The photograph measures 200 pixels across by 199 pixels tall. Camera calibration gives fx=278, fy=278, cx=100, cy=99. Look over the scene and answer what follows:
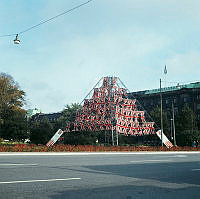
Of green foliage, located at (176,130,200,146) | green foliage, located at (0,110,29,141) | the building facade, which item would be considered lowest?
green foliage, located at (176,130,200,146)

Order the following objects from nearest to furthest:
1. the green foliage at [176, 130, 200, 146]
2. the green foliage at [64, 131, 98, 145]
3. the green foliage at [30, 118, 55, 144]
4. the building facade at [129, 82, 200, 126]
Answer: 1. the green foliage at [64, 131, 98, 145]
2. the green foliage at [176, 130, 200, 146]
3. the green foliage at [30, 118, 55, 144]
4. the building facade at [129, 82, 200, 126]

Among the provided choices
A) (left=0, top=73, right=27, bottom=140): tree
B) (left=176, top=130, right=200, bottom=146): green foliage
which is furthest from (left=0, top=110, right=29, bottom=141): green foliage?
(left=176, top=130, right=200, bottom=146): green foliage

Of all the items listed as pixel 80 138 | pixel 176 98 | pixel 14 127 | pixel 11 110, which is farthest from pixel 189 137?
pixel 176 98

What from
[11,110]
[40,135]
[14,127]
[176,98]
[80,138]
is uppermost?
[176,98]

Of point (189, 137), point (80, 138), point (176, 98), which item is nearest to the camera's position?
point (80, 138)

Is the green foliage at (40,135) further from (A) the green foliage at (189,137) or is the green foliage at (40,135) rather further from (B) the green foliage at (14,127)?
(A) the green foliage at (189,137)

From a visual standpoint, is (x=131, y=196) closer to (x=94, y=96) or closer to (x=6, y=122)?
(x=94, y=96)

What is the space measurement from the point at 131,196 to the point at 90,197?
913 mm

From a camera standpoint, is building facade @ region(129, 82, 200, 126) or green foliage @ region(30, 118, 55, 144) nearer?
green foliage @ region(30, 118, 55, 144)

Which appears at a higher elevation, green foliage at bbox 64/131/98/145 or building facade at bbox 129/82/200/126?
building facade at bbox 129/82/200/126

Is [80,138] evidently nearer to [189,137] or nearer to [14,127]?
Result: [14,127]

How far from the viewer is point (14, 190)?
6023mm

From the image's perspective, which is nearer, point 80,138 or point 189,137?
point 80,138

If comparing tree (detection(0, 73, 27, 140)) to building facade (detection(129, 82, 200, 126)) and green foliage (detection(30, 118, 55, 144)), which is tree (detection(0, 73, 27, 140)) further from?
building facade (detection(129, 82, 200, 126))
